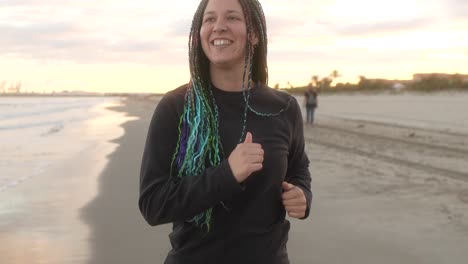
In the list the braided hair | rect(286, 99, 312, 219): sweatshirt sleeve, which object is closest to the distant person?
rect(286, 99, 312, 219): sweatshirt sleeve

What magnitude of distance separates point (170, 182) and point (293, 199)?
0.43 meters

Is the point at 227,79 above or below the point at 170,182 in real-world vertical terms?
above

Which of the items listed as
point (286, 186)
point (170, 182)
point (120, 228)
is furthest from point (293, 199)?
point (120, 228)

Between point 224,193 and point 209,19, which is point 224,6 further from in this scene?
point 224,193

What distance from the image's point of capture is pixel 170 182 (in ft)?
5.90

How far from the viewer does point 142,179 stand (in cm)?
185

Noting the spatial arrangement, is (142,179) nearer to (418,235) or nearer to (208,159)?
(208,159)

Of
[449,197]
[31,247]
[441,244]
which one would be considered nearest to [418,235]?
[441,244]

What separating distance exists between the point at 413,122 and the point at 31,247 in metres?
19.1

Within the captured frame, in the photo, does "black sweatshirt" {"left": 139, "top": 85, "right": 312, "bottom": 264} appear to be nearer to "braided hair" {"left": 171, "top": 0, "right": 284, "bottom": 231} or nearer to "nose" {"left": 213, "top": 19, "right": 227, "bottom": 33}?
"braided hair" {"left": 171, "top": 0, "right": 284, "bottom": 231}

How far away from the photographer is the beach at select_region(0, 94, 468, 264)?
5301 millimetres

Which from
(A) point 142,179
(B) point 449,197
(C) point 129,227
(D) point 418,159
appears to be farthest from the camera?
(D) point 418,159

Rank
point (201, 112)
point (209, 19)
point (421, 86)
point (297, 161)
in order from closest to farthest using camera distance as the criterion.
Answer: point (201, 112) → point (209, 19) → point (297, 161) → point (421, 86)

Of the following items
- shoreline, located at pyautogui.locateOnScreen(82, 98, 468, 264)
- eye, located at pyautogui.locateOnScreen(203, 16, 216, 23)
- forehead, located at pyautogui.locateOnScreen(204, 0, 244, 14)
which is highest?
forehead, located at pyautogui.locateOnScreen(204, 0, 244, 14)
